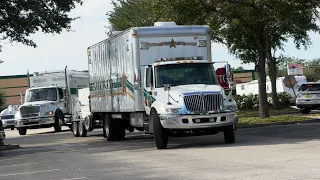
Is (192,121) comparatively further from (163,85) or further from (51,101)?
(51,101)

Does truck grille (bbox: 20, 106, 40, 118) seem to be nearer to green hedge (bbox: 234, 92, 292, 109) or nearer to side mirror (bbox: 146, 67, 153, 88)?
green hedge (bbox: 234, 92, 292, 109)

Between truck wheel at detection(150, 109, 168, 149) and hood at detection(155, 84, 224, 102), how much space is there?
1.73ft

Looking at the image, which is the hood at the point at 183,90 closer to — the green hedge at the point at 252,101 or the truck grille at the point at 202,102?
the truck grille at the point at 202,102

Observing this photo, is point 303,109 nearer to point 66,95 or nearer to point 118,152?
point 66,95

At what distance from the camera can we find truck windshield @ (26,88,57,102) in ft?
118

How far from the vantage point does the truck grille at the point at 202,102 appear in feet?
57.7

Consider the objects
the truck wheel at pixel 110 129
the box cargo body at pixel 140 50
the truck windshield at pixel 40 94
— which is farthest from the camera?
the truck windshield at pixel 40 94

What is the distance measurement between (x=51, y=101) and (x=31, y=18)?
1203 cm

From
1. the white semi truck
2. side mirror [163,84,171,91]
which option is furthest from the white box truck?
side mirror [163,84,171,91]

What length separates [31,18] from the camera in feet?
78.9

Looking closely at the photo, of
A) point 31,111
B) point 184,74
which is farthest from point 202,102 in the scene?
point 31,111

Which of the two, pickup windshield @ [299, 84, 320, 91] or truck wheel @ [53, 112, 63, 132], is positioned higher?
pickup windshield @ [299, 84, 320, 91]

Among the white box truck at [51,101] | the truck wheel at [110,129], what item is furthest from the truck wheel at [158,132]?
the white box truck at [51,101]

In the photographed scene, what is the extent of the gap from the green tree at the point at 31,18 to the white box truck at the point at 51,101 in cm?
964
